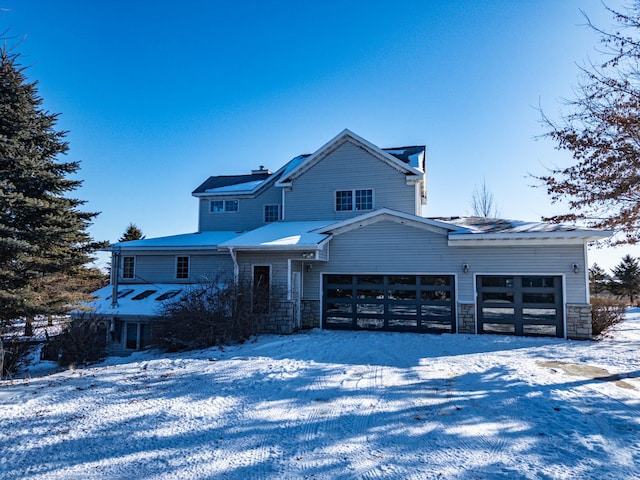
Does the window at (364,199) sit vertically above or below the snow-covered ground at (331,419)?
above

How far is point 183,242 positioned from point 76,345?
676 cm

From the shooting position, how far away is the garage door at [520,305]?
11.3m

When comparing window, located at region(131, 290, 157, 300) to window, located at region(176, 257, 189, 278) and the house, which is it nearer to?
the house

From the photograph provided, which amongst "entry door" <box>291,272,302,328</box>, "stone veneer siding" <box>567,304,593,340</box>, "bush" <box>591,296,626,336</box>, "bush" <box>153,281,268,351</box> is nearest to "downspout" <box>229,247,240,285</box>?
"bush" <box>153,281,268,351</box>

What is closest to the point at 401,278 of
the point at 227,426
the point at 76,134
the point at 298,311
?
the point at 298,311

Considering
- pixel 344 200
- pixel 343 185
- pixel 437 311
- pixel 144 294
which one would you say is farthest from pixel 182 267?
pixel 437 311

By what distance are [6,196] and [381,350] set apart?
1185 cm

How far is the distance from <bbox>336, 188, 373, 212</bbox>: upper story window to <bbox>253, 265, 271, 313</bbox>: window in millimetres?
4379

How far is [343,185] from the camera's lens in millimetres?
15461

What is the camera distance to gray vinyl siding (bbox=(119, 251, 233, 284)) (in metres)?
→ 17.2

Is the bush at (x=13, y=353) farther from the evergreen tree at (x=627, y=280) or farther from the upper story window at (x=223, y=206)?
the evergreen tree at (x=627, y=280)

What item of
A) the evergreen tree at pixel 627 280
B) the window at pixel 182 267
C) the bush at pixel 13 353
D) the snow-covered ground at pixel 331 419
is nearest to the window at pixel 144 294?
the window at pixel 182 267

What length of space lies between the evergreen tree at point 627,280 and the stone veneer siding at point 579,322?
15893 millimetres

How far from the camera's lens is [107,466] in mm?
3828
